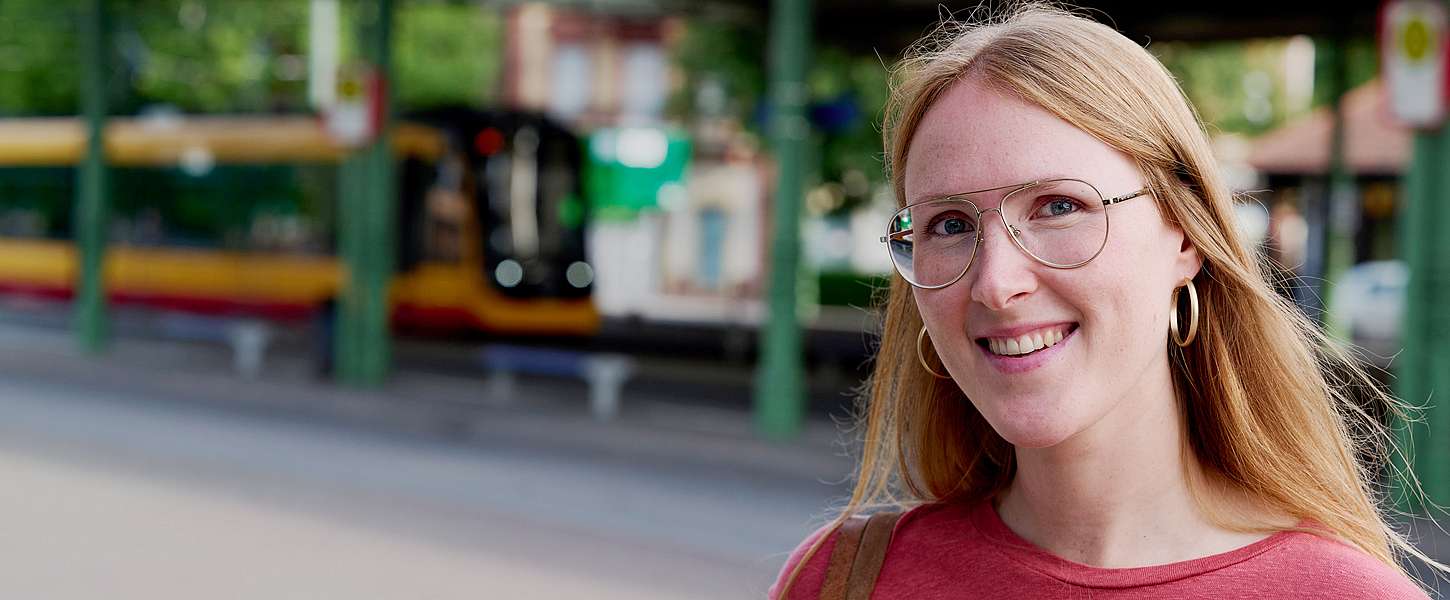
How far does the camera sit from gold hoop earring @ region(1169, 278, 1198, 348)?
1.51 m

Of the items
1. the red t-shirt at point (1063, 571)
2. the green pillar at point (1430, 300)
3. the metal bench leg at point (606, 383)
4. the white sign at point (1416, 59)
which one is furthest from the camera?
the metal bench leg at point (606, 383)

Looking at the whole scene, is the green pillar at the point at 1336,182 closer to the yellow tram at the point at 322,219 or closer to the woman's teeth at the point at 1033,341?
the yellow tram at the point at 322,219

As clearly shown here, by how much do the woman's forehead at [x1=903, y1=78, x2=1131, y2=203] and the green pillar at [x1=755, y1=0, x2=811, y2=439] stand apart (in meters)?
10.1

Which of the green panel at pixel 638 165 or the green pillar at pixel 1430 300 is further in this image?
the green panel at pixel 638 165

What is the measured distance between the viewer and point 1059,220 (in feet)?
4.72

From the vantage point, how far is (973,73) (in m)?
1.47

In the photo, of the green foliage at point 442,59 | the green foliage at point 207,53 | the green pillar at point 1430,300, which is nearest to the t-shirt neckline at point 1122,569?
the green pillar at point 1430,300

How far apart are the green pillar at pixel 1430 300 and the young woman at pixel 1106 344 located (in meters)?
7.87

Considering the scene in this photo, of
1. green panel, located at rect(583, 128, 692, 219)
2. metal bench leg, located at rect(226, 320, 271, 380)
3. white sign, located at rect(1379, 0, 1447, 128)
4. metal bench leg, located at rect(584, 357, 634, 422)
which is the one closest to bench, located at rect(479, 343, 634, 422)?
metal bench leg, located at rect(584, 357, 634, 422)

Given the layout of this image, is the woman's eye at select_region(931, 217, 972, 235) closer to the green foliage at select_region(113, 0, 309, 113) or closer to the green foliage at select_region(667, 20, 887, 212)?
the green foliage at select_region(667, 20, 887, 212)

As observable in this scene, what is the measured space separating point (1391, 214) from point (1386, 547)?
100ft

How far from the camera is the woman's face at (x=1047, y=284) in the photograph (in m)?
1.43

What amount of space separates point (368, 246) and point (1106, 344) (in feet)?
46.9

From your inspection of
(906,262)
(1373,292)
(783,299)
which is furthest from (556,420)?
(1373,292)
